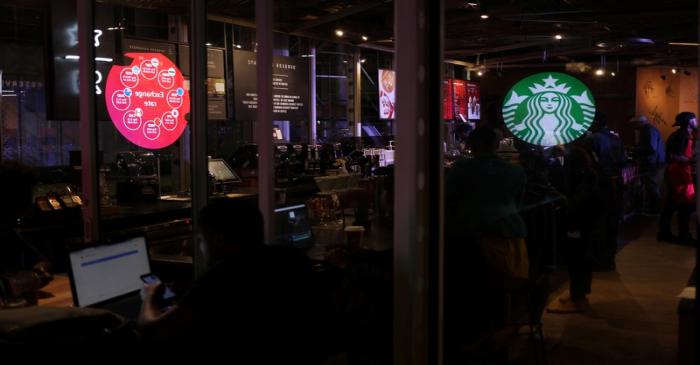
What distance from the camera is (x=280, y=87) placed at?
712 cm

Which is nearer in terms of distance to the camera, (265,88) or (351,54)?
(265,88)

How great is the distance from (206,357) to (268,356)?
0.71 feet

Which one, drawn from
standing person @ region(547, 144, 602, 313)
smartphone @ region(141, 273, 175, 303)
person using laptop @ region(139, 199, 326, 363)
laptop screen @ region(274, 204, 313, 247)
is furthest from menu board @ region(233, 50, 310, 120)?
person using laptop @ region(139, 199, 326, 363)

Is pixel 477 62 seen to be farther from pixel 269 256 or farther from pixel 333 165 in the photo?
pixel 269 256

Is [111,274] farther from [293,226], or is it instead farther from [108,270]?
[293,226]

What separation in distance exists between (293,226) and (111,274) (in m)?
1.39

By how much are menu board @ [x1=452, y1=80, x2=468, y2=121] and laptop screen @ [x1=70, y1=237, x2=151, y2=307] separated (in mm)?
8458

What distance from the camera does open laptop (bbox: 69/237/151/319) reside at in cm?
286

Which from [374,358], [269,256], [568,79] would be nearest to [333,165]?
[568,79]

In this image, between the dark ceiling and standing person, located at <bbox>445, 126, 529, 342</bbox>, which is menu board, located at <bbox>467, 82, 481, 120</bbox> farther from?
standing person, located at <bbox>445, 126, 529, 342</bbox>

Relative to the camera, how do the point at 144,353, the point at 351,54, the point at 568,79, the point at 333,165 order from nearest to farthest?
the point at 144,353, the point at 568,79, the point at 333,165, the point at 351,54

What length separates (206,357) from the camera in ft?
8.11

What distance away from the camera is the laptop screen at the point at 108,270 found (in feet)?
9.39

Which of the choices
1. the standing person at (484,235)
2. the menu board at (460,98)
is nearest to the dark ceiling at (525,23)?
Result: the menu board at (460,98)
